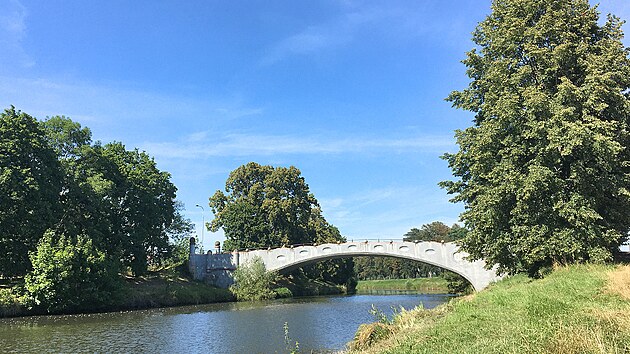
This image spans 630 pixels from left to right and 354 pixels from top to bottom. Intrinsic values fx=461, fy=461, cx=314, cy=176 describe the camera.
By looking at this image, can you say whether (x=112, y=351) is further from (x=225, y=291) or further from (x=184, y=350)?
(x=225, y=291)

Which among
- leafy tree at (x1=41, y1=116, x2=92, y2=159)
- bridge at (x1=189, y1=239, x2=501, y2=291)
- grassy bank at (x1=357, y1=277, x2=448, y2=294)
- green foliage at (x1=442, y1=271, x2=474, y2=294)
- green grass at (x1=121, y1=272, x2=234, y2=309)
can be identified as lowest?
grassy bank at (x1=357, y1=277, x2=448, y2=294)

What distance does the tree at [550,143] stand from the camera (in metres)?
15.9

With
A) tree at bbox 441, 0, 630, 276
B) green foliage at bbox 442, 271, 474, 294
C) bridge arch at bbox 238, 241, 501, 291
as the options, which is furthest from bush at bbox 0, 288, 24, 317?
green foliage at bbox 442, 271, 474, 294

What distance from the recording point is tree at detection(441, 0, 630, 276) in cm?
1595

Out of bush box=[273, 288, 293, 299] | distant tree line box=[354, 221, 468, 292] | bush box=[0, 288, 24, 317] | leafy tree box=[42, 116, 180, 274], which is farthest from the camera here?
distant tree line box=[354, 221, 468, 292]

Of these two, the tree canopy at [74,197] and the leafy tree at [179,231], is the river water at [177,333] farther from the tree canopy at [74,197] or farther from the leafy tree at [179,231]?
the leafy tree at [179,231]

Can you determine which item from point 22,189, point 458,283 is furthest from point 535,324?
point 458,283

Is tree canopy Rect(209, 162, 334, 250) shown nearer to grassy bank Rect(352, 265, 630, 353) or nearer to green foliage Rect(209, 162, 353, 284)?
green foliage Rect(209, 162, 353, 284)

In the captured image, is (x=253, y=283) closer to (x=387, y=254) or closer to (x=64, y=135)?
(x=387, y=254)

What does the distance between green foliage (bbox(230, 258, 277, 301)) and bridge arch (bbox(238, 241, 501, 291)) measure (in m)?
1.77

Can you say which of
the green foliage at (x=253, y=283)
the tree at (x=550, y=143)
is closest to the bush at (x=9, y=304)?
the green foliage at (x=253, y=283)

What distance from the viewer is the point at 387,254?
42844mm

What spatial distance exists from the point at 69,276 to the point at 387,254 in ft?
86.3

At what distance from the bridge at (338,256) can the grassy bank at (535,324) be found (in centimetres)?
2589
